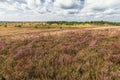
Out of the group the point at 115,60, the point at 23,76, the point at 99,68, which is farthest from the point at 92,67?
the point at 23,76

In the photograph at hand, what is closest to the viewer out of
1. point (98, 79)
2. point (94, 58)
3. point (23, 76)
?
point (98, 79)

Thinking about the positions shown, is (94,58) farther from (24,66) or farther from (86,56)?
(24,66)

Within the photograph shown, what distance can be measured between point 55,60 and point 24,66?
4.72 feet

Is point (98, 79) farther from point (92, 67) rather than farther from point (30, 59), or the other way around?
point (30, 59)

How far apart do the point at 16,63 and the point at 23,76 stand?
1.60m

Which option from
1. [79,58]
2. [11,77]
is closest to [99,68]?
[79,58]

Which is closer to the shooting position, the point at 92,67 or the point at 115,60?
the point at 92,67

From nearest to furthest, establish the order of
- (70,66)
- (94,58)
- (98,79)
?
1. (98,79)
2. (70,66)
3. (94,58)

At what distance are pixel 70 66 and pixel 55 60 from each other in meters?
0.98

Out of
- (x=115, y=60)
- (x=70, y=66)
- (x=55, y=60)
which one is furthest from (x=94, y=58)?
(x=55, y=60)

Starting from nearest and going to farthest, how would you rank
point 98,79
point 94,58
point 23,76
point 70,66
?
1. point 98,79
2. point 23,76
3. point 70,66
4. point 94,58

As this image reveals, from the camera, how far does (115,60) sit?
7.12 m

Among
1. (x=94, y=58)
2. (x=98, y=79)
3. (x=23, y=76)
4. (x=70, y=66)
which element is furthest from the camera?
(x=94, y=58)

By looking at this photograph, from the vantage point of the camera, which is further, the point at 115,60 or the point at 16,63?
the point at 16,63
